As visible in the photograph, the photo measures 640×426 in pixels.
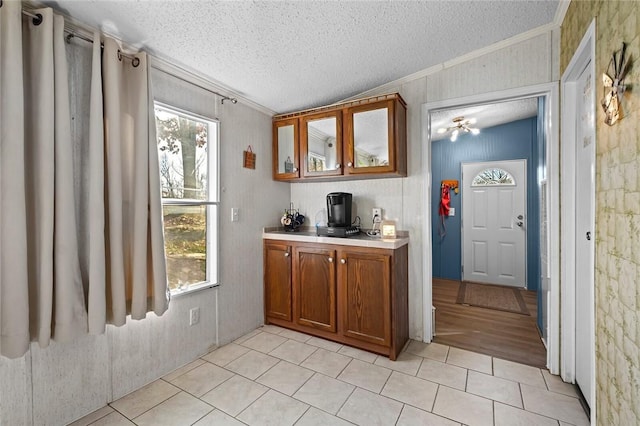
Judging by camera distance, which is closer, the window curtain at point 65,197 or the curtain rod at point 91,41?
the window curtain at point 65,197

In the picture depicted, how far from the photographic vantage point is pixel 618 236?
1.17 meters

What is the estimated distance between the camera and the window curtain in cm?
132

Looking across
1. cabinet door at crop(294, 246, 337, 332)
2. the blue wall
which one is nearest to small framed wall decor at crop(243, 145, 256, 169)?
cabinet door at crop(294, 246, 337, 332)

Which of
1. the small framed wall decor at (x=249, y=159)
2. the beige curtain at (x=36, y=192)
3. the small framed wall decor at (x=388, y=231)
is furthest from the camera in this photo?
the small framed wall decor at (x=249, y=159)

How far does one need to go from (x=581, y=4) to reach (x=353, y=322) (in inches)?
99.9

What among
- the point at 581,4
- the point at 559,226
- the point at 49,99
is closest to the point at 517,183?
the point at 559,226

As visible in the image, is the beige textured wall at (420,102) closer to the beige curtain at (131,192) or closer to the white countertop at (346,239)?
the white countertop at (346,239)

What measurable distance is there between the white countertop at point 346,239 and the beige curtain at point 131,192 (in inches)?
46.0

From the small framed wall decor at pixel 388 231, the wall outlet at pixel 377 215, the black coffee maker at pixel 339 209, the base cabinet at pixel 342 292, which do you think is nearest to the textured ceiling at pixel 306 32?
the black coffee maker at pixel 339 209

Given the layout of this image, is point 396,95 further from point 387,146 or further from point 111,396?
point 111,396

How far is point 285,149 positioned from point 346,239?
1212 mm

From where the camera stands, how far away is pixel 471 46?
217 centimetres

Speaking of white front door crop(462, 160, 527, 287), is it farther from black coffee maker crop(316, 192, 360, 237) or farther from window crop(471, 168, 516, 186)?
black coffee maker crop(316, 192, 360, 237)

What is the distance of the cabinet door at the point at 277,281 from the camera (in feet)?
9.26
